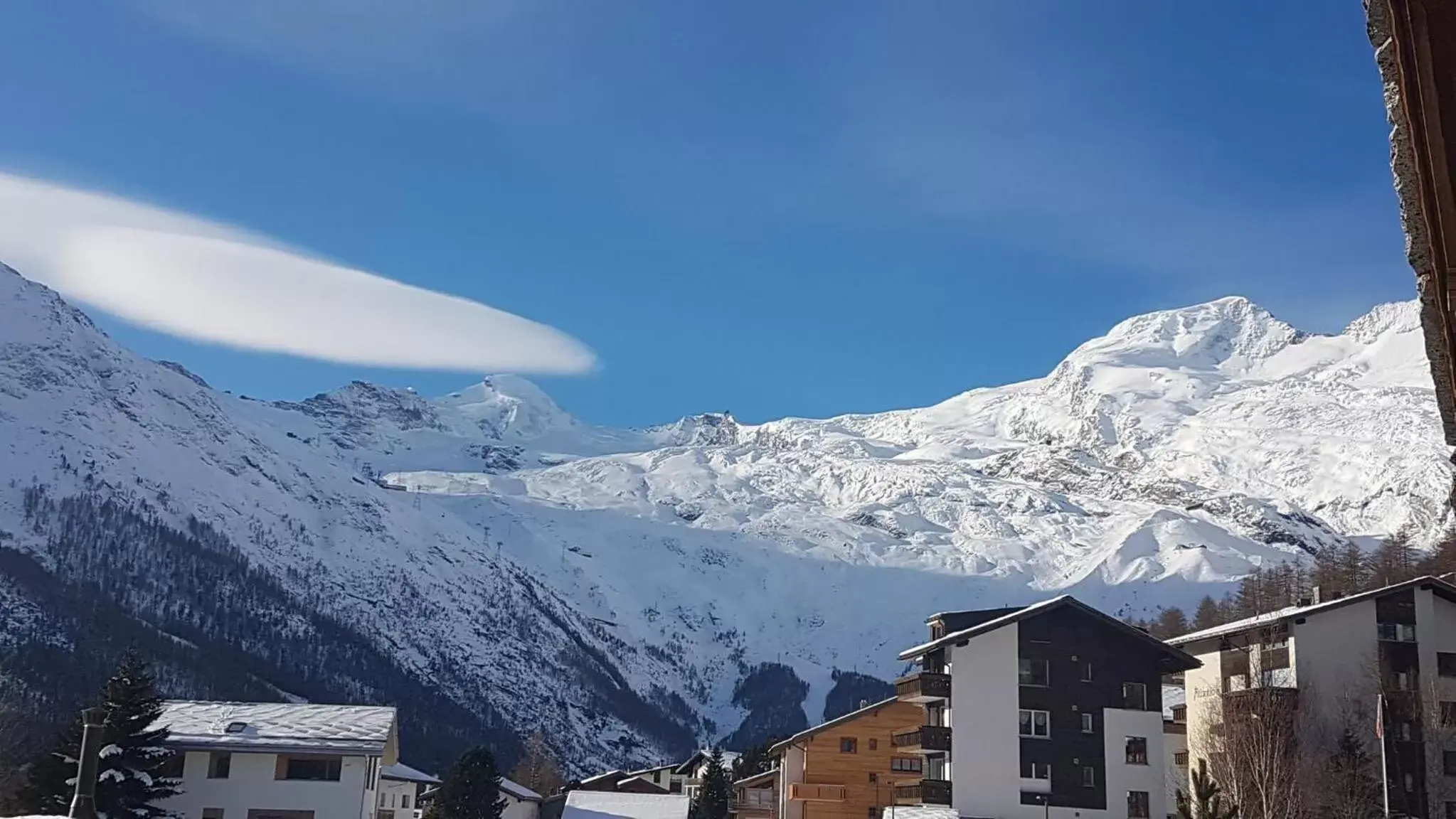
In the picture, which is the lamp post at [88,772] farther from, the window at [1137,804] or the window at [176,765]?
the window at [1137,804]

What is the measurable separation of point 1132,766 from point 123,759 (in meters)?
34.5

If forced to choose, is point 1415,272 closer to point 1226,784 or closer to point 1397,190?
point 1397,190

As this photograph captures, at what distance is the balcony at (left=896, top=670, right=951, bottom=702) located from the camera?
51938 millimetres

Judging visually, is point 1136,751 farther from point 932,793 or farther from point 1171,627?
point 1171,627

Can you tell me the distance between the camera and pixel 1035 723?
5122 cm

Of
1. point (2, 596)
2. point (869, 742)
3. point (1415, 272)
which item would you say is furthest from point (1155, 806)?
point (2, 596)

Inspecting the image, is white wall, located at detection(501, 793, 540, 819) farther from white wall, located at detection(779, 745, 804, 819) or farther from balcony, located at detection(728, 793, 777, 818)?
white wall, located at detection(779, 745, 804, 819)

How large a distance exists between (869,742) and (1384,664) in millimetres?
23312

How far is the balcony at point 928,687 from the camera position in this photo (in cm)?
5194

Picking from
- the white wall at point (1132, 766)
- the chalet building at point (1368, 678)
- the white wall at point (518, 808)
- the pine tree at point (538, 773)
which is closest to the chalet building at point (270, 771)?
the white wall at point (1132, 766)

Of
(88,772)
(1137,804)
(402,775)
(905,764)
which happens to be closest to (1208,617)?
(905,764)

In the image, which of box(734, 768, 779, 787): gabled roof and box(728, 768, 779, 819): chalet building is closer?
box(728, 768, 779, 819): chalet building

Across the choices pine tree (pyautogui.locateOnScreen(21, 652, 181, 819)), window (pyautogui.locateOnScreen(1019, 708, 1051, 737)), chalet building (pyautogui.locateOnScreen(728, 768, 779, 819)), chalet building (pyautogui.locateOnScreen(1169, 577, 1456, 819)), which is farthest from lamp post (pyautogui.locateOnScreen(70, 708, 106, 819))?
chalet building (pyautogui.locateOnScreen(728, 768, 779, 819))

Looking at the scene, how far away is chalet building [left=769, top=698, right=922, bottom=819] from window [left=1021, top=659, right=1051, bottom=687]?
484 inches
